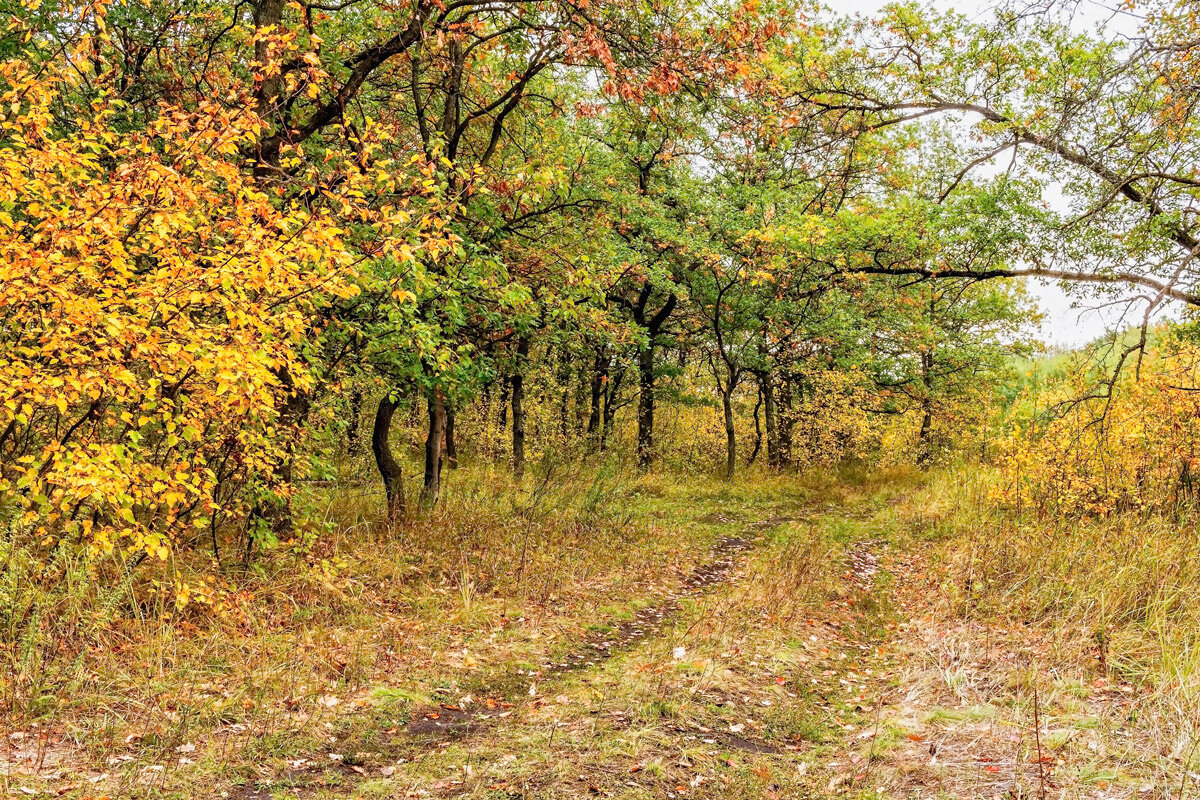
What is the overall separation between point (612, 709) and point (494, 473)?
32.3 ft

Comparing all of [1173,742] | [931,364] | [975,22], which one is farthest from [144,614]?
[931,364]

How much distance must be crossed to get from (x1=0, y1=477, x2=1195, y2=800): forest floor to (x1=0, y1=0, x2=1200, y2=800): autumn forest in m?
0.04

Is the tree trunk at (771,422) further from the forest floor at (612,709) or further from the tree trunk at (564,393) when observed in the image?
the forest floor at (612,709)

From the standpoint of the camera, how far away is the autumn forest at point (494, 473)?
13.5ft

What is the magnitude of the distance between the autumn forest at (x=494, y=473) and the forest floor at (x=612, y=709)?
36 millimetres

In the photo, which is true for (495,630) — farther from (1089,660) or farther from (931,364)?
(931,364)

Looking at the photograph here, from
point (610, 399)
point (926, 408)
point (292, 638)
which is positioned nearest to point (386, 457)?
point (292, 638)

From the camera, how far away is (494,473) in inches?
565

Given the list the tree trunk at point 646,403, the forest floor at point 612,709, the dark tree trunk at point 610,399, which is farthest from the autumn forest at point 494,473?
the dark tree trunk at point 610,399

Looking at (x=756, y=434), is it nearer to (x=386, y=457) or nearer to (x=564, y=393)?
(x=564, y=393)

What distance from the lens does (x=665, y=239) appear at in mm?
17969

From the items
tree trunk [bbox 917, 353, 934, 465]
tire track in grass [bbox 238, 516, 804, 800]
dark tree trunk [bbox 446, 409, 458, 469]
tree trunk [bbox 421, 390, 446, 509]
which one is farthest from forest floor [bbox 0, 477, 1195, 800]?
tree trunk [bbox 917, 353, 934, 465]

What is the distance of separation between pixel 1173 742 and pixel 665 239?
1562 centimetres

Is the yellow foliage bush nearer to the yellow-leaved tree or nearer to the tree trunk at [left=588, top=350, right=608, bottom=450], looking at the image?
the yellow-leaved tree
